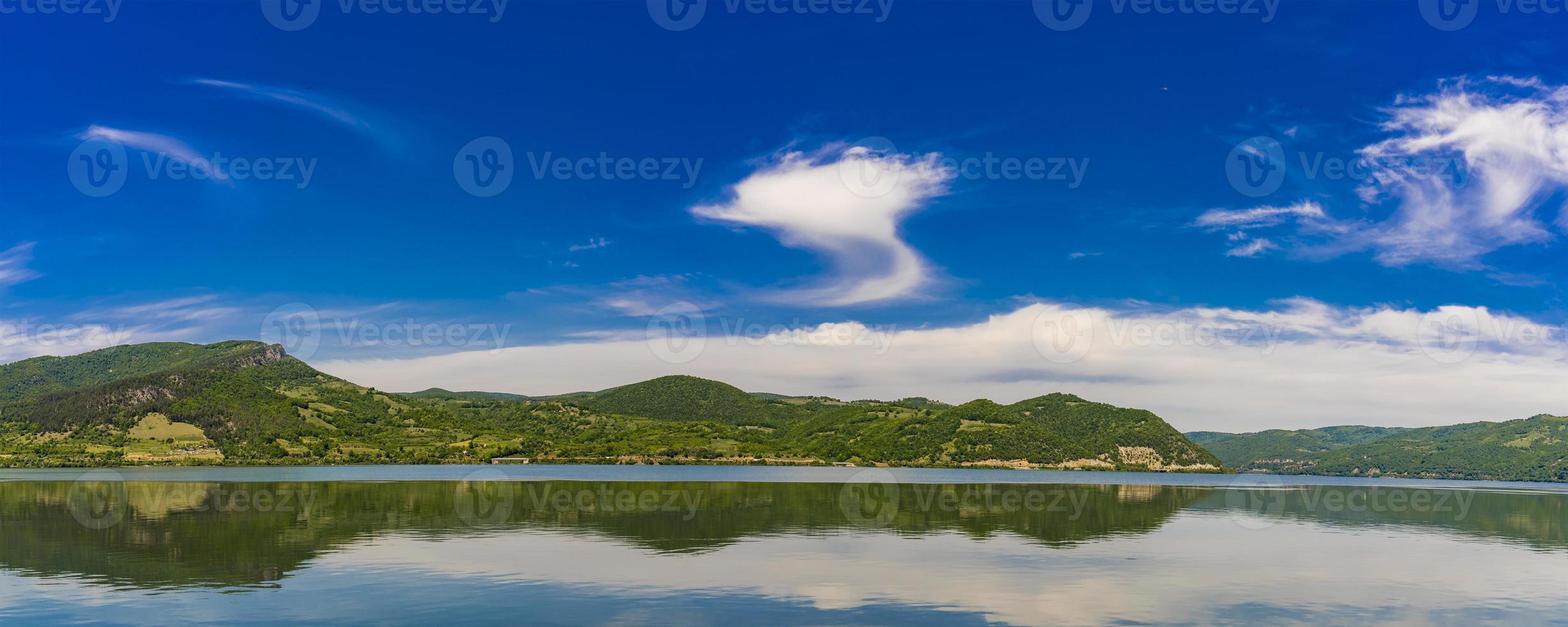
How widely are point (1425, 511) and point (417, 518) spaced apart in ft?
429

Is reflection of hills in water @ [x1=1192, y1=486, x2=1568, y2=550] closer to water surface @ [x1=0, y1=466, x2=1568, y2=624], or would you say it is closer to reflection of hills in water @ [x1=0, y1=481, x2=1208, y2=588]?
water surface @ [x1=0, y1=466, x2=1568, y2=624]

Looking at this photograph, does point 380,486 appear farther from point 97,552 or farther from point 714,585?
point 714,585

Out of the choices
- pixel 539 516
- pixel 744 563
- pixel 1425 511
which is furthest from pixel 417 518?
pixel 1425 511

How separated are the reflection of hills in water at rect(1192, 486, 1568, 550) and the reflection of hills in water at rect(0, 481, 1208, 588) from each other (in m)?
11.8

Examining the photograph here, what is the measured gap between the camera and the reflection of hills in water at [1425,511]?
302 ft

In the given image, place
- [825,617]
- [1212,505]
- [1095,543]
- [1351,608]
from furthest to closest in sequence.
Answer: [1212,505]
[1095,543]
[1351,608]
[825,617]

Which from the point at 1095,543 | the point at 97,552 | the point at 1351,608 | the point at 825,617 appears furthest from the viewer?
the point at 1095,543

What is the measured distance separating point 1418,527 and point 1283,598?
64.7 meters

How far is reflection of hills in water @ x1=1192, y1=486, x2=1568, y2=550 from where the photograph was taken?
9200cm

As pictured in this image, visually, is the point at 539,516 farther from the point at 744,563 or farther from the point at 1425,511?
the point at 1425,511

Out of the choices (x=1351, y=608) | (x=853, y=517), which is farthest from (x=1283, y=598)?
(x=853, y=517)

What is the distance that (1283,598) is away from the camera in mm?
47188

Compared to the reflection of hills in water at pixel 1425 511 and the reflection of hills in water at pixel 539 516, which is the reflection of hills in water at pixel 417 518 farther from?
the reflection of hills in water at pixel 1425 511

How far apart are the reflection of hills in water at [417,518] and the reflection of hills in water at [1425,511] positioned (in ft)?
38.7
